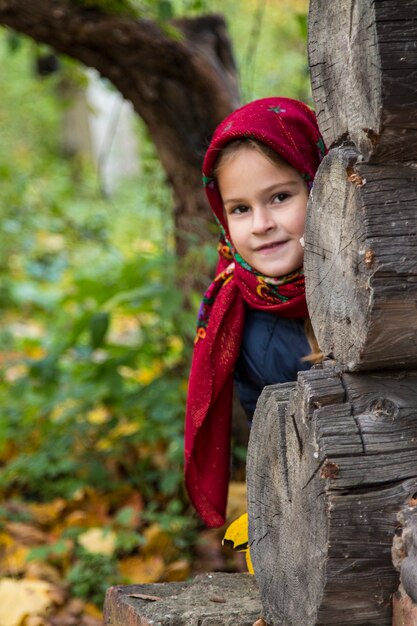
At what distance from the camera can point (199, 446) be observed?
2.78 metres

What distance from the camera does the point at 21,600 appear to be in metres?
3.38

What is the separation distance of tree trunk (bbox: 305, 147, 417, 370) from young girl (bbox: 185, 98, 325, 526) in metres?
0.38

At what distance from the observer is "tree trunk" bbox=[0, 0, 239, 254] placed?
3910 millimetres

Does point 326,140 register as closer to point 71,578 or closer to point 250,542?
point 250,542

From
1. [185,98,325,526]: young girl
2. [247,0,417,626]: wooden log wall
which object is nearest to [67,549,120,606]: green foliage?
[185,98,325,526]: young girl

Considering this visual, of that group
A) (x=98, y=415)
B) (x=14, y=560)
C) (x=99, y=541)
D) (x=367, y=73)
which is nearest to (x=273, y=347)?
(x=367, y=73)

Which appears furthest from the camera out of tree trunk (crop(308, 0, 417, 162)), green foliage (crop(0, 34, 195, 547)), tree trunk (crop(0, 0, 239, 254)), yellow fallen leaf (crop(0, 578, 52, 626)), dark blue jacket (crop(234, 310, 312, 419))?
green foliage (crop(0, 34, 195, 547))

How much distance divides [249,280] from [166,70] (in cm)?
181

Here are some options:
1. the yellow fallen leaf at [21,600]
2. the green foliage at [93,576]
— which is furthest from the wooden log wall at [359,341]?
the green foliage at [93,576]

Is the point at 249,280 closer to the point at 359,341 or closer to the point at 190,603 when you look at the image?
the point at 359,341

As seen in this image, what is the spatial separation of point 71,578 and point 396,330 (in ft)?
7.45

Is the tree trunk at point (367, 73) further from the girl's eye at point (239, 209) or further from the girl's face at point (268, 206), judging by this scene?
the girl's eye at point (239, 209)

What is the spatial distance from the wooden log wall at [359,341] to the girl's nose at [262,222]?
1.15 ft

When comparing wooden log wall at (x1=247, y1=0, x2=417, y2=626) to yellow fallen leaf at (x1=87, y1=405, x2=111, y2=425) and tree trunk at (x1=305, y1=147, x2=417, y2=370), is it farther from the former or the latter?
yellow fallen leaf at (x1=87, y1=405, x2=111, y2=425)
